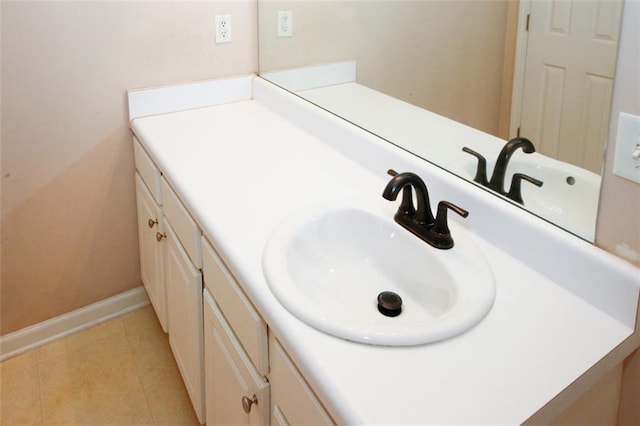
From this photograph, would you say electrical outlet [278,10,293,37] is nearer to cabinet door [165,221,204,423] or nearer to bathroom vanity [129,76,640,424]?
bathroom vanity [129,76,640,424]

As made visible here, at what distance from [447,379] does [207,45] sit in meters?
1.65

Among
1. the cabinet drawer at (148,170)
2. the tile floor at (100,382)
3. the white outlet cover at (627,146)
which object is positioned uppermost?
the white outlet cover at (627,146)

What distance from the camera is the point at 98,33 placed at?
1.84m

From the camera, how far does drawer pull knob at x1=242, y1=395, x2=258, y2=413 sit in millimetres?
1083

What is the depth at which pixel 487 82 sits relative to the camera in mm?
1195

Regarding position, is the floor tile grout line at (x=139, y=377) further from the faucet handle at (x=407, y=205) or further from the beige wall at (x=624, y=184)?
the beige wall at (x=624, y=184)

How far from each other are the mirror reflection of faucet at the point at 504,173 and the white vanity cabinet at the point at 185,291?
715 millimetres

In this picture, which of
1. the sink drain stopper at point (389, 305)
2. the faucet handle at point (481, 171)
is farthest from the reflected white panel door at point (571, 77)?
the sink drain stopper at point (389, 305)

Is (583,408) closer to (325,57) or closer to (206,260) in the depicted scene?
(206,260)

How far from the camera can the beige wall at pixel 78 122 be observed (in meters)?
1.78

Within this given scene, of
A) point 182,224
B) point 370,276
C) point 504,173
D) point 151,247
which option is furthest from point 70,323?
point 504,173

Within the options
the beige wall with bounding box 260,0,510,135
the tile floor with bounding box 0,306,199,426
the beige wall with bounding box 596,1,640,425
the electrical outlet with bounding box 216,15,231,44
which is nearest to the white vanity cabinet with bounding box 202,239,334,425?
the tile floor with bounding box 0,306,199,426

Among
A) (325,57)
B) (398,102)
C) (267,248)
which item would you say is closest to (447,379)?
(267,248)

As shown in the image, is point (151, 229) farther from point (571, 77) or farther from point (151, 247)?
point (571, 77)
